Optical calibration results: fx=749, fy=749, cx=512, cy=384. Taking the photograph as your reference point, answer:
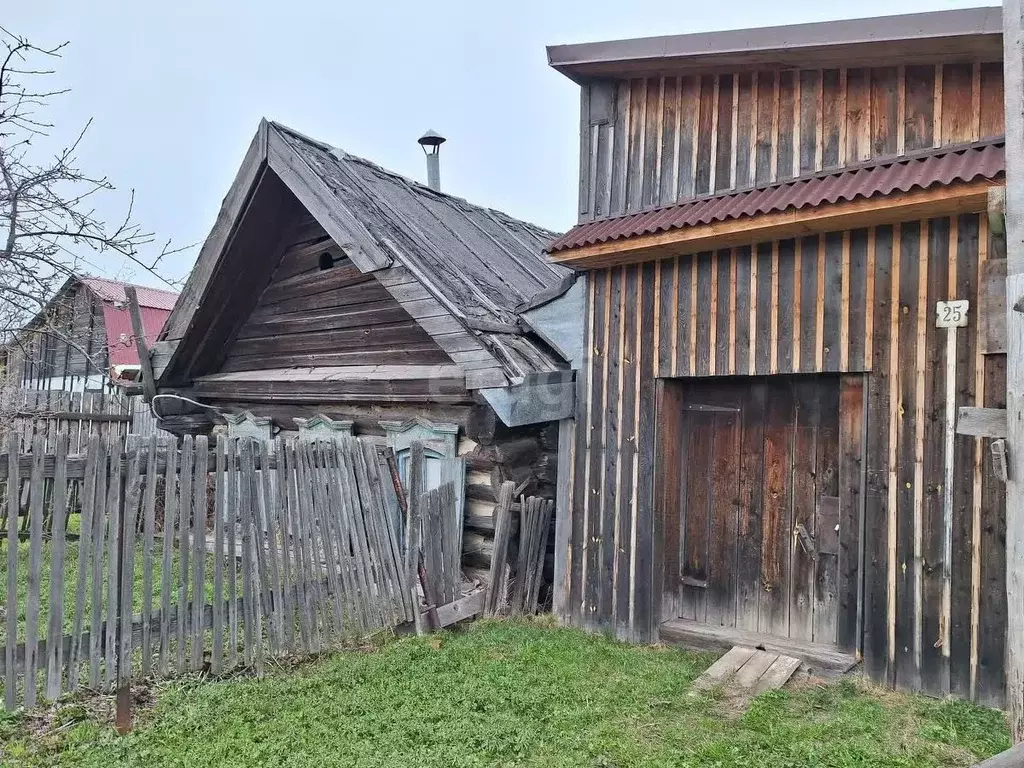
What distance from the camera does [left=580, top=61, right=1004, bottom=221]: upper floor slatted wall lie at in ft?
16.2

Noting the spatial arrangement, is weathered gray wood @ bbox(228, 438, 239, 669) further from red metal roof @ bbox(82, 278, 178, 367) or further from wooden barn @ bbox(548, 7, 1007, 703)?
red metal roof @ bbox(82, 278, 178, 367)

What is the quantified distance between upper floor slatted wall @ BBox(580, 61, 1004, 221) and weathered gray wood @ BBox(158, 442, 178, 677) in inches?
151

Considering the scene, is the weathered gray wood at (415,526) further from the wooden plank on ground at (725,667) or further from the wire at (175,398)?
the wire at (175,398)

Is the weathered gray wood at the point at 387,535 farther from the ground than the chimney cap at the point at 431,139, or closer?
closer

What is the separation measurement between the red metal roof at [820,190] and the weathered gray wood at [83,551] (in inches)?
143

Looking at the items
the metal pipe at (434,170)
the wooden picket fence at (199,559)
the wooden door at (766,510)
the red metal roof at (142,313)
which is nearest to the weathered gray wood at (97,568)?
the wooden picket fence at (199,559)

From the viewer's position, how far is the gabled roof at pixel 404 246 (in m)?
6.63

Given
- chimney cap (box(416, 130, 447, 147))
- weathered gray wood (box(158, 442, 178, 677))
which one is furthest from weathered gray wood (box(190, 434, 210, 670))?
chimney cap (box(416, 130, 447, 147))

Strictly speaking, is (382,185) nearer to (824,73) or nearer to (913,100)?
(824,73)

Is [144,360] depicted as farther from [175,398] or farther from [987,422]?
[987,422]

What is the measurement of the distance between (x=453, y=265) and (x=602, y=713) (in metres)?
4.66

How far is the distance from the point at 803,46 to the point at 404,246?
3.82 metres

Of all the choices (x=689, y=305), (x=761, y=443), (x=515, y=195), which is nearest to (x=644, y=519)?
(x=761, y=443)

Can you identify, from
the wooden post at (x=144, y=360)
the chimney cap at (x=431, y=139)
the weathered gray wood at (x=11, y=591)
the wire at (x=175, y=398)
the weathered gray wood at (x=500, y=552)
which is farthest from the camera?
the chimney cap at (x=431, y=139)
